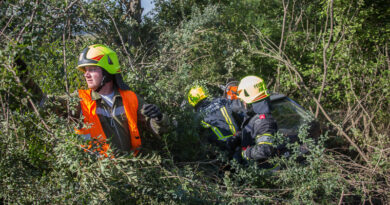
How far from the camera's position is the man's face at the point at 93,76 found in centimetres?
304

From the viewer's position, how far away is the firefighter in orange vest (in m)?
2.97

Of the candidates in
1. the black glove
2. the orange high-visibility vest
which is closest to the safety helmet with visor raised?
the orange high-visibility vest

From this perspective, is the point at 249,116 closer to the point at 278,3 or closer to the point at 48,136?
the point at 48,136

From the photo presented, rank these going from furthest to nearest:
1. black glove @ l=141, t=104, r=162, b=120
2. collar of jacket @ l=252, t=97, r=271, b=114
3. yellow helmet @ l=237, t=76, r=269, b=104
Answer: yellow helmet @ l=237, t=76, r=269, b=104 → collar of jacket @ l=252, t=97, r=271, b=114 → black glove @ l=141, t=104, r=162, b=120

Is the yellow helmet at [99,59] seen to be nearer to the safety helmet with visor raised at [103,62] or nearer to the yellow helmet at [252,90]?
the safety helmet with visor raised at [103,62]

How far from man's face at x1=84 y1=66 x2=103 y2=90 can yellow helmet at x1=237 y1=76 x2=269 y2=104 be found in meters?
1.93

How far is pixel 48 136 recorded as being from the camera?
8.20 feet

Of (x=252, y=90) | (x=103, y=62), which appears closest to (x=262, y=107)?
(x=252, y=90)

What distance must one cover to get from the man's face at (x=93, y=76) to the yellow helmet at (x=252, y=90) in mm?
1928

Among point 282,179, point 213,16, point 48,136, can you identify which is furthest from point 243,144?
point 213,16

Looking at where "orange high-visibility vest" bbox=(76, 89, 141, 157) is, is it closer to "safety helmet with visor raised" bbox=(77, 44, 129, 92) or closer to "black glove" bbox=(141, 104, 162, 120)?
"safety helmet with visor raised" bbox=(77, 44, 129, 92)

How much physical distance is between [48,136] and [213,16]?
5.58 metres

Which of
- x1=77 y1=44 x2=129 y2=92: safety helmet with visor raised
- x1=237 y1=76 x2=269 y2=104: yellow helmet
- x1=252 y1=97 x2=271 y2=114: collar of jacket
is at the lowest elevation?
x1=252 y1=97 x2=271 y2=114: collar of jacket

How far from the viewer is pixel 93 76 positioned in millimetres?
3031
